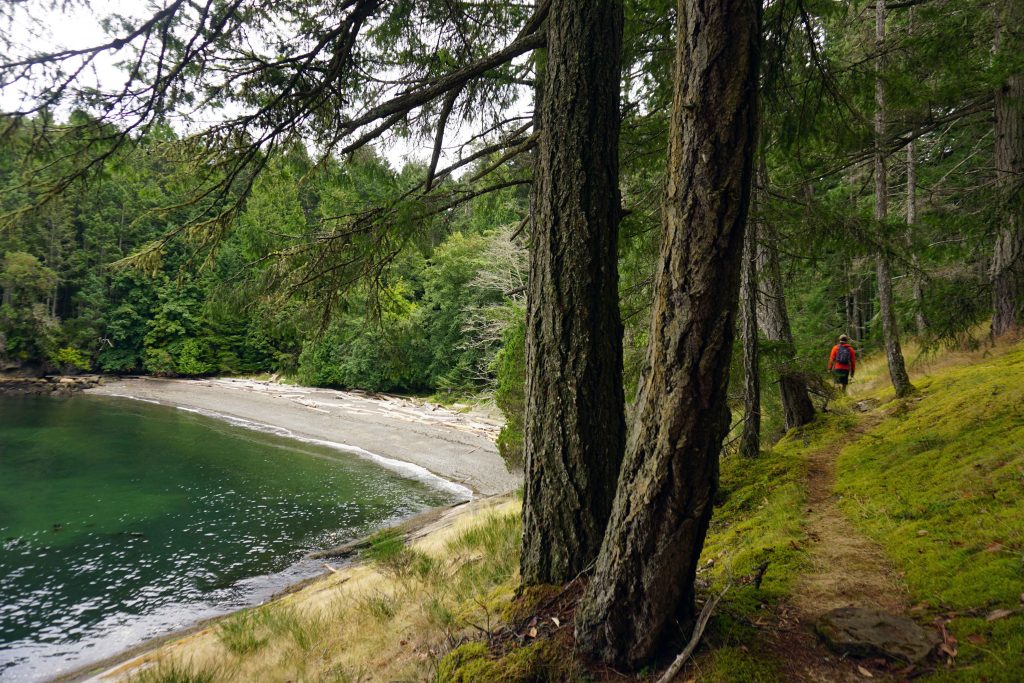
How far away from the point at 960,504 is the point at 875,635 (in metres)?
1.84

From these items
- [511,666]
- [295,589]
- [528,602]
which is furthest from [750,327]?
[295,589]

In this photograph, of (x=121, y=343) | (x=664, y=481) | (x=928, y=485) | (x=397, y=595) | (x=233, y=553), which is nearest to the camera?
(x=664, y=481)

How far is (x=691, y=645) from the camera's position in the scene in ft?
8.24

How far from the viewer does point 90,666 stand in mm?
7805

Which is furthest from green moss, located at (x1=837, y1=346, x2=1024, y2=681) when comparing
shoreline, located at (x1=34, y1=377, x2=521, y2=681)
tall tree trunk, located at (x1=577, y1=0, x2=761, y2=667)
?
shoreline, located at (x1=34, y1=377, x2=521, y2=681)

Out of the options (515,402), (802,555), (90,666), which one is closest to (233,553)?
(90,666)

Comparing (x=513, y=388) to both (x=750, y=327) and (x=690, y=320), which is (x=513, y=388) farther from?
(x=690, y=320)

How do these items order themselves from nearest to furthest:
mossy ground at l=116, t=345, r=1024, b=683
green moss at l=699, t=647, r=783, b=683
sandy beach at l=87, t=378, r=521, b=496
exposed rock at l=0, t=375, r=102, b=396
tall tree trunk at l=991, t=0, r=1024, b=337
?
green moss at l=699, t=647, r=783, b=683 → mossy ground at l=116, t=345, r=1024, b=683 → tall tree trunk at l=991, t=0, r=1024, b=337 → sandy beach at l=87, t=378, r=521, b=496 → exposed rock at l=0, t=375, r=102, b=396

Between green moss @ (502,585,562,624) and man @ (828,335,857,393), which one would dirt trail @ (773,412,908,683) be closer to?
green moss @ (502,585,562,624)

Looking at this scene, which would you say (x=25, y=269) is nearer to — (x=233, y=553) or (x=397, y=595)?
(x=233, y=553)

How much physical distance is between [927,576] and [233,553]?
42.4ft

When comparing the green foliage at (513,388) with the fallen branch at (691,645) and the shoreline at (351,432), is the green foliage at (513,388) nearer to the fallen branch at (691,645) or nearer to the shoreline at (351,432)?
the shoreline at (351,432)

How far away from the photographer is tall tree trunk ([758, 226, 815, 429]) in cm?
650

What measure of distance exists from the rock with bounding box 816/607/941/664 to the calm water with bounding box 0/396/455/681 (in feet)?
32.6
